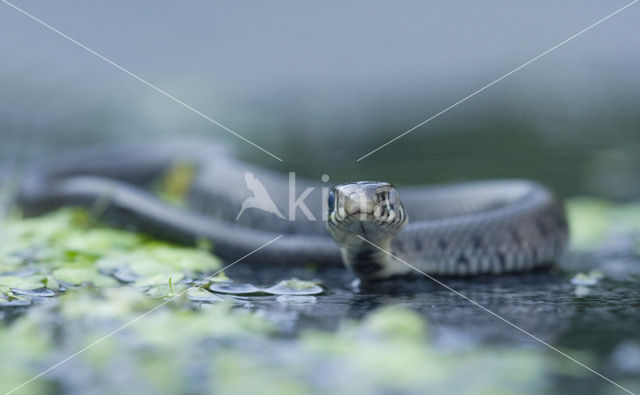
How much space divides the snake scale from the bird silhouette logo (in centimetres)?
4

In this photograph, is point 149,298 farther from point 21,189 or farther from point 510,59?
point 510,59

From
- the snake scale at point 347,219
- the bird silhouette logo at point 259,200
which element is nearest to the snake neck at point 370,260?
the snake scale at point 347,219

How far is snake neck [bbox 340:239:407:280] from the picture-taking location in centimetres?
497

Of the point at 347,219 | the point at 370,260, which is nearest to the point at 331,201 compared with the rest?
the point at 347,219

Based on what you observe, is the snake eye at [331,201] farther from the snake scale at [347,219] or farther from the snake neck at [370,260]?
the snake neck at [370,260]

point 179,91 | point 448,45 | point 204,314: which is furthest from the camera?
point 448,45

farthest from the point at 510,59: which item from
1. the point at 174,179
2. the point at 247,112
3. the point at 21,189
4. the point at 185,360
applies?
the point at 185,360

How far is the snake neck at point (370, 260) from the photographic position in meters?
4.97

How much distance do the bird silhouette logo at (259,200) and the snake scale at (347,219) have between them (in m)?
0.04

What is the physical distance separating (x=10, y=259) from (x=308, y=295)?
7.41 feet

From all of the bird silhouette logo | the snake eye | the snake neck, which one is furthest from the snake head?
the bird silhouette logo

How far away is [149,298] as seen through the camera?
432cm

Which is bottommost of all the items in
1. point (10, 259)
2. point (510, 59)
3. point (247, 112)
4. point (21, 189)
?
point (10, 259)

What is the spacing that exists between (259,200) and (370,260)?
106 inches
